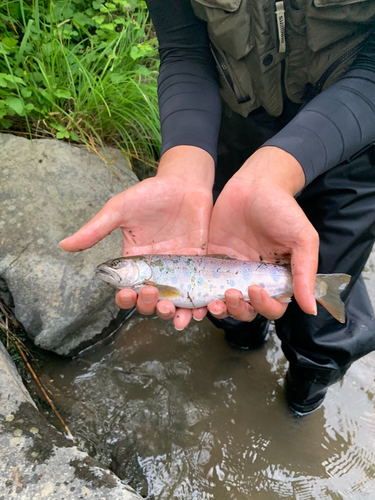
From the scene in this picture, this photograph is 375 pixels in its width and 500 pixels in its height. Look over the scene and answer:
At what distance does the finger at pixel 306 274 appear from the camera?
6.18ft

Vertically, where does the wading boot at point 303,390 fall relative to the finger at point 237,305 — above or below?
below

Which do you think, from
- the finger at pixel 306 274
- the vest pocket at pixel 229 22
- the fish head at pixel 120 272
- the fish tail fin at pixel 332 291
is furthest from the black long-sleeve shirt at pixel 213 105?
the fish head at pixel 120 272

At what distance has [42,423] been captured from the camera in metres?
1.98

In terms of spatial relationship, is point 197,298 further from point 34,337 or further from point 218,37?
point 218,37

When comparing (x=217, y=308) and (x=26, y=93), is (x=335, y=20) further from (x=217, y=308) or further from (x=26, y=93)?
(x=26, y=93)

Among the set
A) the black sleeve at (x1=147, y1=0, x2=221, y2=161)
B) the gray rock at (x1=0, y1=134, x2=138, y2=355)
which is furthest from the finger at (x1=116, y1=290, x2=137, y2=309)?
the black sleeve at (x1=147, y1=0, x2=221, y2=161)

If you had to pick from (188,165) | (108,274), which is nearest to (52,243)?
(108,274)

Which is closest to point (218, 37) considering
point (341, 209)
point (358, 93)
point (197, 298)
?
point (358, 93)

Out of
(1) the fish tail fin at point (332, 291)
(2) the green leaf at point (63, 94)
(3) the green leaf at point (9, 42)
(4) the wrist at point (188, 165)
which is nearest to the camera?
(1) the fish tail fin at point (332, 291)

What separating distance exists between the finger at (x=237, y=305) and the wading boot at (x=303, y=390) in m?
0.79

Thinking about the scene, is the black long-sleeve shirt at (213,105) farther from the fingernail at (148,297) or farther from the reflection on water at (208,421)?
the reflection on water at (208,421)

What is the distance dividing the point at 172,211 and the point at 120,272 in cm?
55

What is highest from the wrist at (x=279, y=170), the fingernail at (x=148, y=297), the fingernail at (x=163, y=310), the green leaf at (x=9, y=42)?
the green leaf at (x=9, y=42)

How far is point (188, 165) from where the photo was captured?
2518 millimetres
